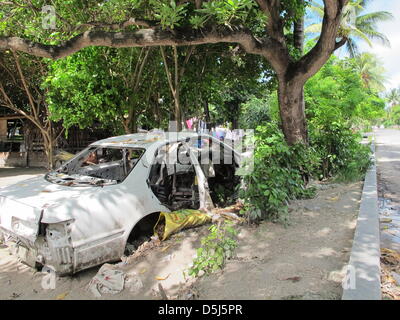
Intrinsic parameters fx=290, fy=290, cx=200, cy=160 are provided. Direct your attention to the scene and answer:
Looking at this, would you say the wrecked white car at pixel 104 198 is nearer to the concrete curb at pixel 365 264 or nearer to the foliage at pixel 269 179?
the foliage at pixel 269 179

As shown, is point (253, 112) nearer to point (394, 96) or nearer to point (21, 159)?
point (21, 159)

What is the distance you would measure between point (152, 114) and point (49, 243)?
764 centimetres

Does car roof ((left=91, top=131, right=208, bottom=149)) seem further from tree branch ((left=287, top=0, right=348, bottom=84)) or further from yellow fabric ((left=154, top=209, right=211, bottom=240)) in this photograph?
tree branch ((left=287, top=0, right=348, bottom=84))

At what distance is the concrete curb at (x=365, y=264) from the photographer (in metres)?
2.35

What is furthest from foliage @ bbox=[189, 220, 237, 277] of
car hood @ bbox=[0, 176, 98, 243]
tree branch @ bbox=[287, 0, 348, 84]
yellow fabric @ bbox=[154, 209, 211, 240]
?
tree branch @ bbox=[287, 0, 348, 84]

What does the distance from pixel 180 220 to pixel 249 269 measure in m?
1.24

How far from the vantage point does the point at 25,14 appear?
6730mm

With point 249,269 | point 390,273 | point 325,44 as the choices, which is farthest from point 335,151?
point 249,269

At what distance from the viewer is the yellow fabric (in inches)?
149

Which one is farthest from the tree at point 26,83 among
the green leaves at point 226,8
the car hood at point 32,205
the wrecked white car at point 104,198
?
the green leaves at point 226,8

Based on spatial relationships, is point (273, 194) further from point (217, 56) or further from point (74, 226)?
point (217, 56)

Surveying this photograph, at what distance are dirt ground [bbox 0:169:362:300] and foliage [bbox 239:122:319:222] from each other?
28cm

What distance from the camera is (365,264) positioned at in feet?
9.11

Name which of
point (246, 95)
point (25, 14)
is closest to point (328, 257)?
point (25, 14)
